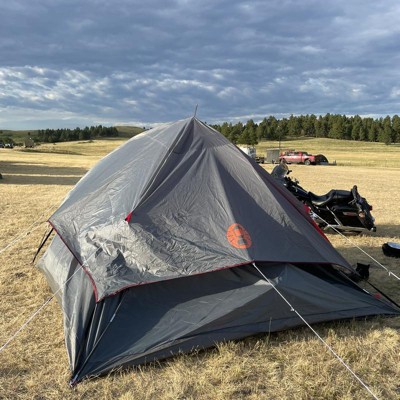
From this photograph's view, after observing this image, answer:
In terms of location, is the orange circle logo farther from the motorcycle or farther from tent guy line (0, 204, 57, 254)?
tent guy line (0, 204, 57, 254)

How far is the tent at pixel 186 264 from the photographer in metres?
3.79

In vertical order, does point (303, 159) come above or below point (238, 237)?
above

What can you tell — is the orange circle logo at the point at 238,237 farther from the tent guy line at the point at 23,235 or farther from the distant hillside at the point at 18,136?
the distant hillside at the point at 18,136

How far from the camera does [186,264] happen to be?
158 inches

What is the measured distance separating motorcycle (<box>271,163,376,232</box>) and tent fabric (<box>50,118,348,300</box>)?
345 cm

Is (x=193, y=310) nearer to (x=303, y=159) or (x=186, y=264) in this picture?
(x=186, y=264)

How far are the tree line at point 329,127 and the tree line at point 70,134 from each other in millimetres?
50845

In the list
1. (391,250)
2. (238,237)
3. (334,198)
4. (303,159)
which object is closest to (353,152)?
(303,159)

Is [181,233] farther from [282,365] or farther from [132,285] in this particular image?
[282,365]

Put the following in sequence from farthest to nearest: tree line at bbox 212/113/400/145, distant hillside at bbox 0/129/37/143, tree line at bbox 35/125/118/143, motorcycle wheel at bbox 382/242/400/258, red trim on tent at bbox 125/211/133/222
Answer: tree line at bbox 35/125/118/143 < distant hillside at bbox 0/129/37/143 < tree line at bbox 212/113/400/145 < motorcycle wheel at bbox 382/242/400/258 < red trim on tent at bbox 125/211/133/222

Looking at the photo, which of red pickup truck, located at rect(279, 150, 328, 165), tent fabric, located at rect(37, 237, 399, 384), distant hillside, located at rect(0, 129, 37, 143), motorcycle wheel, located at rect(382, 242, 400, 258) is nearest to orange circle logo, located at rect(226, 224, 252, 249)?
tent fabric, located at rect(37, 237, 399, 384)

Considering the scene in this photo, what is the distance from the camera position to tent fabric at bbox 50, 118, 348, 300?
401 cm

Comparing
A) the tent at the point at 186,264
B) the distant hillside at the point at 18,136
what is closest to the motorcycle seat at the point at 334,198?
the tent at the point at 186,264

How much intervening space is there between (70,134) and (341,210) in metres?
115
